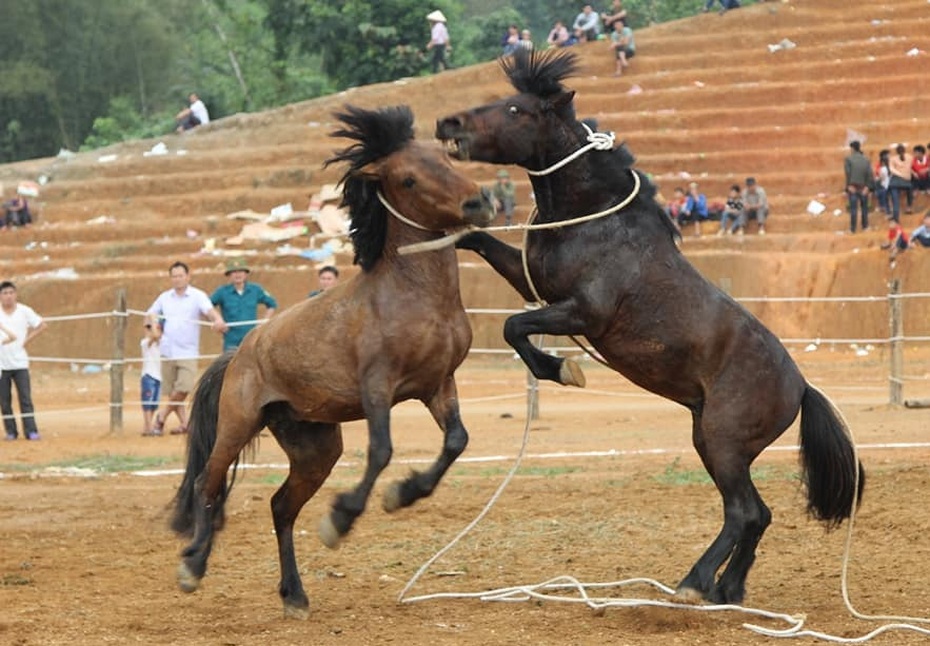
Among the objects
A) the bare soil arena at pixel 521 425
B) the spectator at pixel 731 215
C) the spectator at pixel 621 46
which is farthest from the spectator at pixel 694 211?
the spectator at pixel 621 46

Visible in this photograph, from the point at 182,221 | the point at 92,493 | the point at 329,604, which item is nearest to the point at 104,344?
the point at 182,221

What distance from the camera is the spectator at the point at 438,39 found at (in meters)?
39.3

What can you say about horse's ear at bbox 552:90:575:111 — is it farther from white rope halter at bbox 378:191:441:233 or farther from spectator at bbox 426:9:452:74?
spectator at bbox 426:9:452:74

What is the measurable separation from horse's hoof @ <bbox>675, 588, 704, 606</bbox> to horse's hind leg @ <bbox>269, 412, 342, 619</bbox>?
1949 mm

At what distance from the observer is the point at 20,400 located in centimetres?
1741

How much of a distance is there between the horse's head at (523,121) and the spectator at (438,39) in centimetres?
3199

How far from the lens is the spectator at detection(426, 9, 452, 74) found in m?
39.3

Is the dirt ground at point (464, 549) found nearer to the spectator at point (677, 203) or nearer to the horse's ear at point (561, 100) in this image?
the horse's ear at point (561, 100)

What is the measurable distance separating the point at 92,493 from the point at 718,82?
25539 mm

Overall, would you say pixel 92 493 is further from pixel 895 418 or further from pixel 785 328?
pixel 785 328

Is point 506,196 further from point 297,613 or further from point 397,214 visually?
point 297,613

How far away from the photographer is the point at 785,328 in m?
25.8

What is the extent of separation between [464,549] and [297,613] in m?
2.22

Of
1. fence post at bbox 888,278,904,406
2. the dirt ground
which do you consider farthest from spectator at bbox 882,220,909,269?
the dirt ground
